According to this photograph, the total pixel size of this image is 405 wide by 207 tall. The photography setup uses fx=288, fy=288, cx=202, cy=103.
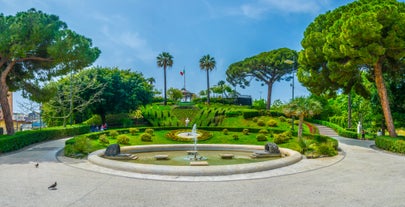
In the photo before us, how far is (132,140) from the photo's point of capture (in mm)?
23469

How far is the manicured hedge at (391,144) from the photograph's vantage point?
57.3ft

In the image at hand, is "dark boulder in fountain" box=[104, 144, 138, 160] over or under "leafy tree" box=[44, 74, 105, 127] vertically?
under

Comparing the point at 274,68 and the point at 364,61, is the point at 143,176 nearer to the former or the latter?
the point at 364,61

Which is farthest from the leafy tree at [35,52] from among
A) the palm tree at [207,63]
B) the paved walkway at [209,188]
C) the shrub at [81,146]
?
the palm tree at [207,63]

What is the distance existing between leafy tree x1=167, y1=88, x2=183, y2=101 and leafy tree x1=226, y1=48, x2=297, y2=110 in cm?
2571

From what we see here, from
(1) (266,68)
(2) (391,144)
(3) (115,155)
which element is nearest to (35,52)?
(3) (115,155)

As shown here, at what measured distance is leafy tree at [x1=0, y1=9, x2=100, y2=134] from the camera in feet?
62.0

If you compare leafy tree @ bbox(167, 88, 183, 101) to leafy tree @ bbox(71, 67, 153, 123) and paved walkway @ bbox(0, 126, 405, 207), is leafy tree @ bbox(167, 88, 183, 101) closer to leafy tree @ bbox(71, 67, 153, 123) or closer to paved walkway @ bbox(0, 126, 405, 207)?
leafy tree @ bbox(71, 67, 153, 123)

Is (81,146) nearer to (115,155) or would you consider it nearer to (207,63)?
(115,155)

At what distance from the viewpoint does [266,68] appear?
49906mm

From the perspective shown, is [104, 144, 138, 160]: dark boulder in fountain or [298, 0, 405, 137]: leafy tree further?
[298, 0, 405, 137]: leafy tree

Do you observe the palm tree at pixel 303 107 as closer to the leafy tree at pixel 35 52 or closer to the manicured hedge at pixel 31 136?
the leafy tree at pixel 35 52

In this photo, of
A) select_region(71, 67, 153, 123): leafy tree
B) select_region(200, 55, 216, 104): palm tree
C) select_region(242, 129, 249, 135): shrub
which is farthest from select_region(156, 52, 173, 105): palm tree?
select_region(242, 129, 249, 135): shrub

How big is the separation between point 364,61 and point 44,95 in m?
24.2
